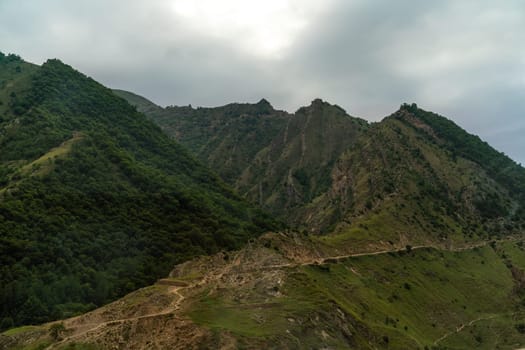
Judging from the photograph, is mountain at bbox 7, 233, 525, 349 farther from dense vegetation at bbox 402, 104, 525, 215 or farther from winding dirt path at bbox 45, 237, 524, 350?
dense vegetation at bbox 402, 104, 525, 215

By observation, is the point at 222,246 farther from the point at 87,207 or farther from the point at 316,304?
the point at 316,304

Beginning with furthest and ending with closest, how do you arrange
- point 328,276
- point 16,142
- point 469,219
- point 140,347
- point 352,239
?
point 469,219 < point 16,142 < point 352,239 < point 328,276 < point 140,347

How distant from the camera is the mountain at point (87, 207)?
70.9 meters

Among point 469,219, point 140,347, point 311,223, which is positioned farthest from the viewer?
point 311,223

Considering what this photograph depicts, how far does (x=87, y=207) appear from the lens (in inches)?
3575

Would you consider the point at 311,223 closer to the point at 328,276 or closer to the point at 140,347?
the point at 328,276

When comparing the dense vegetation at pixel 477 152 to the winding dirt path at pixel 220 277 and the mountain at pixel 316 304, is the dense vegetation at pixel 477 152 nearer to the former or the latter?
the mountain at pixel 316 304

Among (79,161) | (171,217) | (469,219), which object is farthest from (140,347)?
(469,219)

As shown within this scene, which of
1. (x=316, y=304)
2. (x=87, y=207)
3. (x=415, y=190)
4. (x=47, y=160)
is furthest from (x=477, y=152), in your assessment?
(x=47, y=160)

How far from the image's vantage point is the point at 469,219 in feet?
436

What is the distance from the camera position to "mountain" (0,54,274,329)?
233 feet

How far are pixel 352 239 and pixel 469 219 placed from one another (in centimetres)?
5389

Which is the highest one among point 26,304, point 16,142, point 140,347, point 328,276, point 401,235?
point 16,142

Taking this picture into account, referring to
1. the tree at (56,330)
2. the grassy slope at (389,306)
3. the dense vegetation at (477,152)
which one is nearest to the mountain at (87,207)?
the tree at (56,330)
